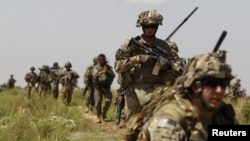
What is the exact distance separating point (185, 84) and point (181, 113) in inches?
9.4

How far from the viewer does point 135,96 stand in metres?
7.32

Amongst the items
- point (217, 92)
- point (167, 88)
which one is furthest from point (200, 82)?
point (167, 88)

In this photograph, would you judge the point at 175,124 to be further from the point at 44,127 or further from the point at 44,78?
the point at 44,78

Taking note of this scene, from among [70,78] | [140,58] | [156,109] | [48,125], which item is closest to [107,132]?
[48,125]

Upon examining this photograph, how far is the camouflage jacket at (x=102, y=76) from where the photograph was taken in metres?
14.4

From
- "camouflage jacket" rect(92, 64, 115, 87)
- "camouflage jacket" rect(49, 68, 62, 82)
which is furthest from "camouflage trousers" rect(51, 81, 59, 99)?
"camouflage jacket" rect(92, 64, 115, 87)

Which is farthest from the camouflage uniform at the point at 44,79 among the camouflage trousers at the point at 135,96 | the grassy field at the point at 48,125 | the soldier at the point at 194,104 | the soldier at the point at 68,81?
the soldier at the point at 194,104

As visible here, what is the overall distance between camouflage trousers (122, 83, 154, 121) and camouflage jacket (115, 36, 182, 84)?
0.25 ft

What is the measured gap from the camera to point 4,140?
26.5 ft

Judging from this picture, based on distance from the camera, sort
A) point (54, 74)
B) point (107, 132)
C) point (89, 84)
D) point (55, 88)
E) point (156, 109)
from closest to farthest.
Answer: point (156, 109) < point (107, 132) < point (89, 84) < point (55, 88) < point (54, 74)

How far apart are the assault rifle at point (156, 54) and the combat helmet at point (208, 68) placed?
11.3 ft

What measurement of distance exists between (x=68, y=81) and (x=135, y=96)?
503 inches

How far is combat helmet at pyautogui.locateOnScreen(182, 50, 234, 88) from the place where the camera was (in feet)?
11.3

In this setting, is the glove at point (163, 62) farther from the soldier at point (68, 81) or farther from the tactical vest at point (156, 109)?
the soldier at point (68, 81)
